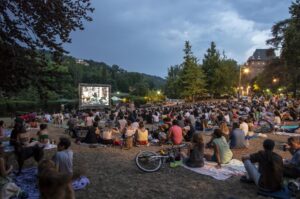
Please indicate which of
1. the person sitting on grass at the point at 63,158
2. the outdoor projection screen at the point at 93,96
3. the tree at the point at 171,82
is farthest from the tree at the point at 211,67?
the person sitting on grass at the point at 63,158

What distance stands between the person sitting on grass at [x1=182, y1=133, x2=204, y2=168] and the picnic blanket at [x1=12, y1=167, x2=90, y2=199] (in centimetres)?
295

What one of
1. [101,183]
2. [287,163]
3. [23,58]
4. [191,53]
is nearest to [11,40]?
[23,58]

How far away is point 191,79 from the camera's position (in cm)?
4909

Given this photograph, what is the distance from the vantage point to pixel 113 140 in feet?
38.4

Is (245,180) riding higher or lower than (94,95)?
lower

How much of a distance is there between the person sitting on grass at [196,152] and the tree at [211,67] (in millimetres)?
47001

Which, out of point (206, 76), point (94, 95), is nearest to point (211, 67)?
point (206, 76)

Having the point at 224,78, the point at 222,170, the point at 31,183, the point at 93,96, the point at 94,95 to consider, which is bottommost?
the point at 31,183

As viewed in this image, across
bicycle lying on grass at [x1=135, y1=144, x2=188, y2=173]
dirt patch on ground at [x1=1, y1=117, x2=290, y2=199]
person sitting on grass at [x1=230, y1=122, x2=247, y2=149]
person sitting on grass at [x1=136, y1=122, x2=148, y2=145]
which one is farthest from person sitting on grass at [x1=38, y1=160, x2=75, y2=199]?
person sitting on grass at [x1=230, y1=122, x2=247, y2=149]

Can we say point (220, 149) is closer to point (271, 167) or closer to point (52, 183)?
point (271, 167)

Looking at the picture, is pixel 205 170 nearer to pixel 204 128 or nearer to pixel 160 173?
pixel 160 173

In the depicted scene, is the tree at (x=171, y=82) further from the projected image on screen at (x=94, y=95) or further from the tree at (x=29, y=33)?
the tree at (x=29, y=33)

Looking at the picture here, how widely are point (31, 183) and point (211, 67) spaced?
51.1 m

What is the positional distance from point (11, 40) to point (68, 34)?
1.51 meters
